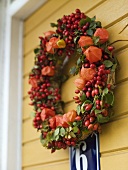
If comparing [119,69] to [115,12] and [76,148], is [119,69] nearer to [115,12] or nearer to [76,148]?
[115,12]

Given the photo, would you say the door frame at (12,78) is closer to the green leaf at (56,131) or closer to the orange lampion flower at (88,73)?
the green leaf at (56,131)

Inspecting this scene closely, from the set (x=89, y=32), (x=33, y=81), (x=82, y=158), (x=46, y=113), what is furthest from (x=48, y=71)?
(x=82, y=158)

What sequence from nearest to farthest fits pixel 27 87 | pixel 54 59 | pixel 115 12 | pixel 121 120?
pixel 121 120 → pixel 115 12 → pixel 54 59 → pixel 27 87

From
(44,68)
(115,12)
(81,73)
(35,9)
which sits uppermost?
(35,9)

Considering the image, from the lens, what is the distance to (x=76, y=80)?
4.46ft

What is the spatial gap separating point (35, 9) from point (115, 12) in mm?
605

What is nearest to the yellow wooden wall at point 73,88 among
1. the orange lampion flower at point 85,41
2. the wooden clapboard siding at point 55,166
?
the wooden clapboard siding at point 55,166

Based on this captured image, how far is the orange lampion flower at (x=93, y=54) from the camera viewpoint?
4.32 ft

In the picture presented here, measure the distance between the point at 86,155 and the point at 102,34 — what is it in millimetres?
456

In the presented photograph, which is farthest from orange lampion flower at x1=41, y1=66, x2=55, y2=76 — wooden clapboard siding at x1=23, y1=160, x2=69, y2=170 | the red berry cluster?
wooden clapboard siding at x1=23, y1=160, x2=69, y2=170

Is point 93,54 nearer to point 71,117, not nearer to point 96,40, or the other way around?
point 96,40

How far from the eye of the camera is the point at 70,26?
1460 mm

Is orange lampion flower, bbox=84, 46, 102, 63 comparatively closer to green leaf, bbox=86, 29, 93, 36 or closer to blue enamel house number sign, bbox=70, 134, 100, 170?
green leaf, bbox=86, 29, 93, 36

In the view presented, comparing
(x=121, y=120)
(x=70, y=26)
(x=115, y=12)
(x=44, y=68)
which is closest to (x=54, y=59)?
(x=44, y=68)
